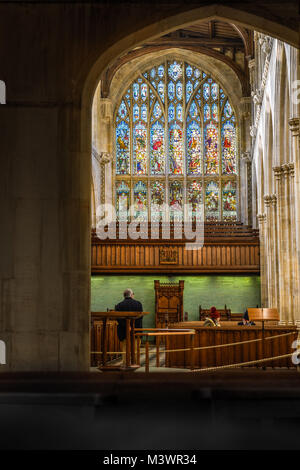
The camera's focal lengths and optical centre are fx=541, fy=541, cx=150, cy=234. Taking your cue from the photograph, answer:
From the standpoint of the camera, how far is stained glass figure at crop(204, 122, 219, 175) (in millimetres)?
24109

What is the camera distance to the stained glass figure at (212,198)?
23906 millimetres

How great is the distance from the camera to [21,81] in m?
4.96

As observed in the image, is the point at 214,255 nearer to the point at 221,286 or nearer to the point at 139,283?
the point at 221,286

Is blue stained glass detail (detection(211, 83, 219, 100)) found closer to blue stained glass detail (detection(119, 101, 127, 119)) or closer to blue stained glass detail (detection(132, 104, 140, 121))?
blue stained glass detail (detection(132, 104, 140, 121))

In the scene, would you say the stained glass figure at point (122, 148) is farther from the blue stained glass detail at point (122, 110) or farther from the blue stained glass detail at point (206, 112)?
the blue stained glass detail at point (206, 112)

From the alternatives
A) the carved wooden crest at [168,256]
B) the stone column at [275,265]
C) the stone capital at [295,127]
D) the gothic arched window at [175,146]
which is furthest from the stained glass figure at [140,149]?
the stone capital at [295,127]

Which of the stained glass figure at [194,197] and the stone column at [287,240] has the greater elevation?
the stained glass figure at [194,197]

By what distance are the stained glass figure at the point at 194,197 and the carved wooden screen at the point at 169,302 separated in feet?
21.9

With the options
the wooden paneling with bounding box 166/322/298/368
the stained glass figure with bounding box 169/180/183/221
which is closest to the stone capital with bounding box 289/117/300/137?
A: the wooden paneling with bounding box 166/322/298/368

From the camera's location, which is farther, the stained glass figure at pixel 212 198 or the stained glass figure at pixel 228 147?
the stained glass figure at pixel 228 147

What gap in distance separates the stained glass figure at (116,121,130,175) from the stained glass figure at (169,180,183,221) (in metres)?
2.16
